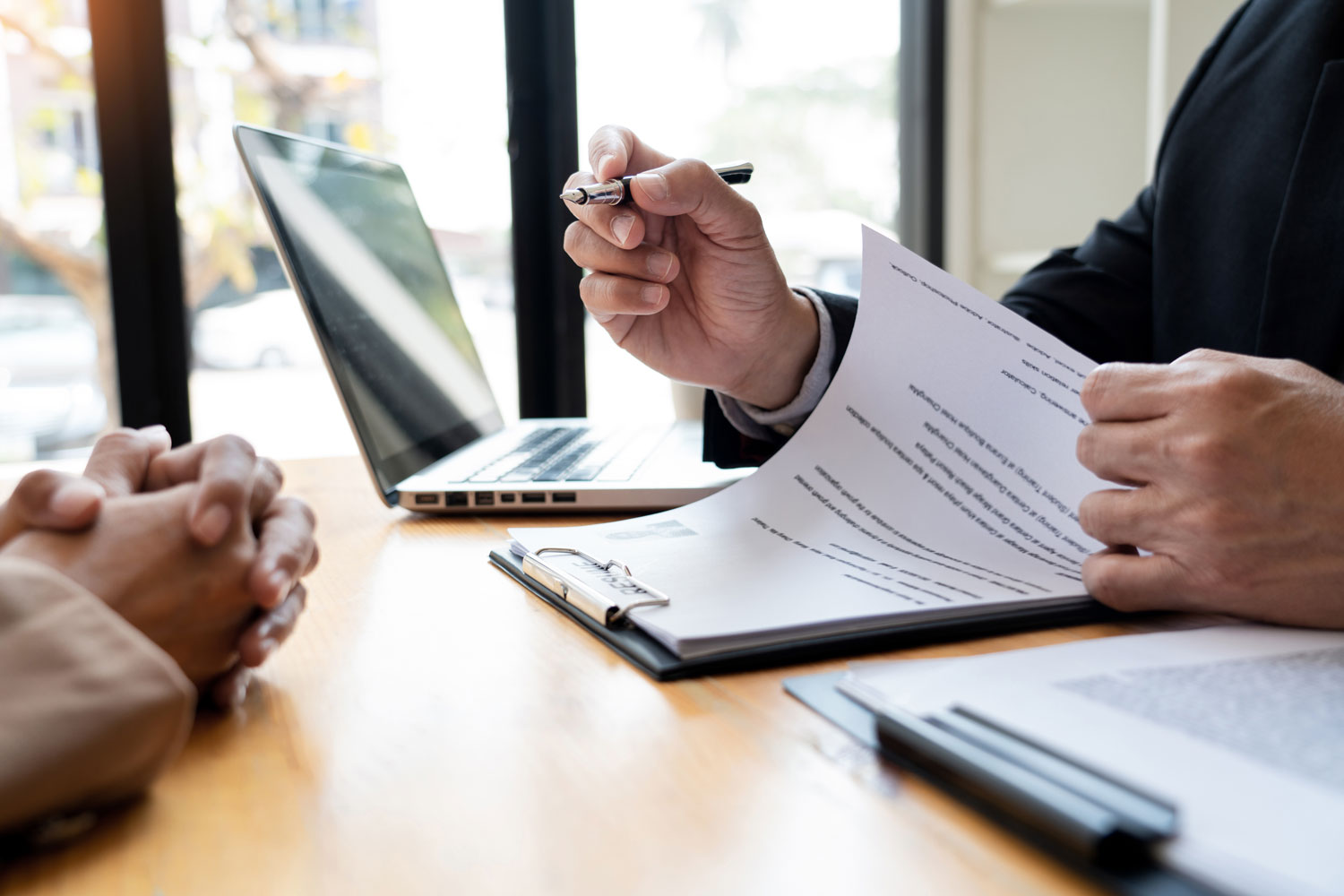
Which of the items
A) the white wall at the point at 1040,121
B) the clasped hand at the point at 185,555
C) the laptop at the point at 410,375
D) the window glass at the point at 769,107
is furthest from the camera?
the white wall at the point at 1040,121

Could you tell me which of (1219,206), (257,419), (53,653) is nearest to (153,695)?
(53,653)

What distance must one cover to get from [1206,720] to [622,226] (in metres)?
0.45

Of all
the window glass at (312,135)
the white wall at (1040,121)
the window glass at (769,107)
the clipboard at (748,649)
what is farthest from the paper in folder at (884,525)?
the white wall at (1040,121)

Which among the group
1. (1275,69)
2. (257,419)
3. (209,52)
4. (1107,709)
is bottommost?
(257,419)

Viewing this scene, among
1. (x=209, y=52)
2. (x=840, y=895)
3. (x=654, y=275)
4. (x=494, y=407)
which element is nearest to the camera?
(x=840, y=895)

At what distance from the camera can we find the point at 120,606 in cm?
34

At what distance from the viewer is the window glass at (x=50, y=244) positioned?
1404mm

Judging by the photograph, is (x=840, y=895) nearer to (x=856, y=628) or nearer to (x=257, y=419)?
(x=856, y=628)

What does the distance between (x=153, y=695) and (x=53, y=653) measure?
0.10ft

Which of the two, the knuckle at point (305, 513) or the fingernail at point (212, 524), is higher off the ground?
the fingernail at point (212, 524)

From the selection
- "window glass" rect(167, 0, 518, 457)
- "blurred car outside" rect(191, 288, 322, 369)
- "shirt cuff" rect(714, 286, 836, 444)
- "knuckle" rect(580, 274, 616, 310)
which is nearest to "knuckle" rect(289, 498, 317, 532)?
"knuckle" rect(580, 274, 616, 310)

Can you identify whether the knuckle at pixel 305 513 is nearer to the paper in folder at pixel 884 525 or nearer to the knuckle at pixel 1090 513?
the paper in folder at pixel 884 525

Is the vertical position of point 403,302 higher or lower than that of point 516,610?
higher

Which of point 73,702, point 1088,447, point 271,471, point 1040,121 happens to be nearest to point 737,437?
point 1088,447
